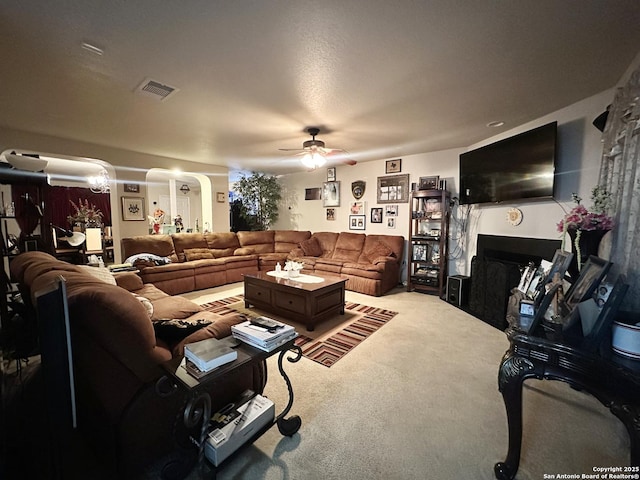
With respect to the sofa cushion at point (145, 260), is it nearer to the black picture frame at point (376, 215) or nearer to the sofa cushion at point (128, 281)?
the sofa cushion at point (128, 281)

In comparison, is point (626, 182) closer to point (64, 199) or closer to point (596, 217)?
point (596, 217)

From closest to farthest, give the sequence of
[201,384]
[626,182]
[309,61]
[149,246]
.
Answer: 1. [201,384]
2. [626,182]
3. [309,61]
4. [149,246]

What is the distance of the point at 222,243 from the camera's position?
5520 millimetres

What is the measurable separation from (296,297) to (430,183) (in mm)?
3071

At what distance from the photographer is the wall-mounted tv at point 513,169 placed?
8.70ft

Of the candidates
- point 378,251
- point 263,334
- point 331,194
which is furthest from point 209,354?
point 331,194

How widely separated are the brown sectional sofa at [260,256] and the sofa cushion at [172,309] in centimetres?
191

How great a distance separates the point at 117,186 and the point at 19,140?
126 cm

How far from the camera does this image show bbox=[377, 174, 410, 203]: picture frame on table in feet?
16.0

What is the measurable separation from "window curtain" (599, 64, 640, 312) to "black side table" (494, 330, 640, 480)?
→ 618 millimetres

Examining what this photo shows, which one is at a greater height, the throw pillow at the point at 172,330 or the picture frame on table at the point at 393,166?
the picture frame on table at the point at 393,166

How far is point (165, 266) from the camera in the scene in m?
4.17

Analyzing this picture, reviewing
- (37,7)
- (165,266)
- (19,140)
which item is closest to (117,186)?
(19,140)

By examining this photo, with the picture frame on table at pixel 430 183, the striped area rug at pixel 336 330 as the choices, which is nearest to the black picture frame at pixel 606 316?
the striped area rug at pixel 336 330
